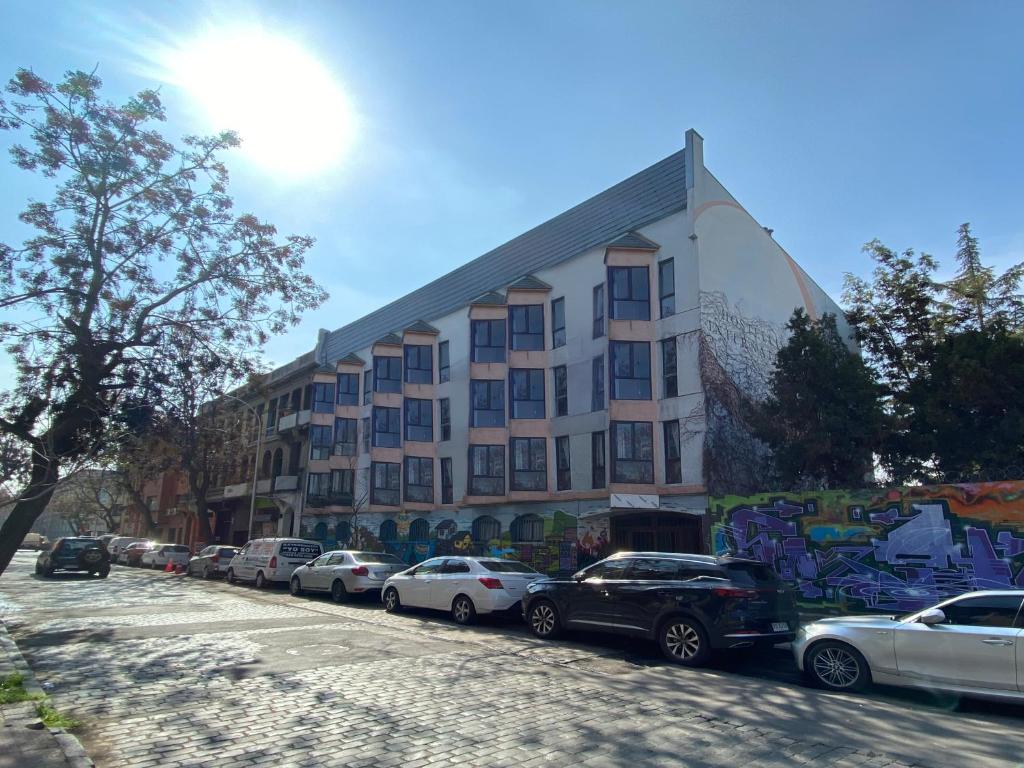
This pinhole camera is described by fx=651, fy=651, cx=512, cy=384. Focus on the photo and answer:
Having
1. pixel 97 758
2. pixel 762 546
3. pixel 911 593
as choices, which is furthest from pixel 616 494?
pixel 97 758

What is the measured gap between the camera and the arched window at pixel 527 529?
2422 centimetres

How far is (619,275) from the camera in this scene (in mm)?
22688

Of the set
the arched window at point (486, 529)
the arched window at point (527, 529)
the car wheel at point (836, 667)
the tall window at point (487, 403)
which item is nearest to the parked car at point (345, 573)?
the arched window at point (527, 529)

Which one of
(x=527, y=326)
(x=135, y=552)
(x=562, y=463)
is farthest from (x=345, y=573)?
(x=135, y=552)

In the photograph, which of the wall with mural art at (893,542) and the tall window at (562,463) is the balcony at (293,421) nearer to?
the tall window at (562,463)

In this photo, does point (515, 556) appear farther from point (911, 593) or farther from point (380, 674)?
point (380, 674)

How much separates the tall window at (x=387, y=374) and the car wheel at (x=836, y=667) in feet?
89.0

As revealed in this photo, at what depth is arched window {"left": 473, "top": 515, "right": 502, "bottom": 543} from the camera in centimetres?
2603

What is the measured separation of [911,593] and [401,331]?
26315 mm

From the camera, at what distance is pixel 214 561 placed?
2752 centimetres

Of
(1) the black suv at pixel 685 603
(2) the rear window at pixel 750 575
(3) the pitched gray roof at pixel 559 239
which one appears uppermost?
(3) the pitched gray roof at pixel 559 239

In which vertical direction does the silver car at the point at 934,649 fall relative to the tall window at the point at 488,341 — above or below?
below

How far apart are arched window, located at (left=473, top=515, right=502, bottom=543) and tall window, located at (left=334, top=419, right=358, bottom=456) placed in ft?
38.8

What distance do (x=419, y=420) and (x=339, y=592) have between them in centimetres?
1370
